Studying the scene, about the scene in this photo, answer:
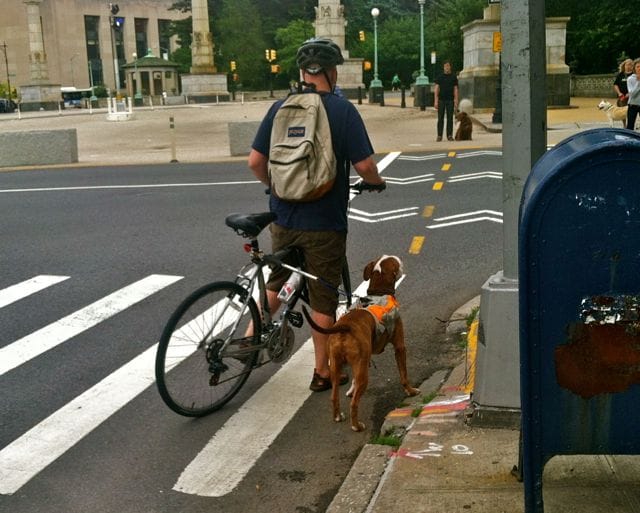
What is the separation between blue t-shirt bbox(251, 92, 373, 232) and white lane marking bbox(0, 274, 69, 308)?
3.97 meters

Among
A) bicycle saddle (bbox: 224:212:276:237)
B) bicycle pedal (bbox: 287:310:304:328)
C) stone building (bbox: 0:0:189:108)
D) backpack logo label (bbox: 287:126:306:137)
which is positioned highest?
stone building (bbox: 0:0:189:108)

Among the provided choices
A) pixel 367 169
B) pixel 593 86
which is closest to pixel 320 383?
pixel 367 169

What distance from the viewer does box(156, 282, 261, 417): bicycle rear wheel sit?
5.15 m

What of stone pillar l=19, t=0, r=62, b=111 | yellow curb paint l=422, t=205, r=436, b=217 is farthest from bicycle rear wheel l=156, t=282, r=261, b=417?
stone pillar l=19, t=0, r=62, b=111

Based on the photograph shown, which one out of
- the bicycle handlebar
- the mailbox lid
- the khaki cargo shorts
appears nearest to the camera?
the mailbox lid

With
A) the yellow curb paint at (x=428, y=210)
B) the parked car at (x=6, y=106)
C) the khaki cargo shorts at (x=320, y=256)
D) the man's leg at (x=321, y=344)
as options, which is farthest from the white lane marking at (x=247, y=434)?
the parked car at (x=6, y=106)

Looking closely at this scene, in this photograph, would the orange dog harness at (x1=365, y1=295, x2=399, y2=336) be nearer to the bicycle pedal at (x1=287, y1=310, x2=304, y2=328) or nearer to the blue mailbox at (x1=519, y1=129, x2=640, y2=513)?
the bicycle pedal at (x1=287, y1=310, x2=304, y2=328)

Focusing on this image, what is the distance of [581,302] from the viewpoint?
3059mm

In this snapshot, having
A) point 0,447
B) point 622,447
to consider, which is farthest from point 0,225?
point 622,447

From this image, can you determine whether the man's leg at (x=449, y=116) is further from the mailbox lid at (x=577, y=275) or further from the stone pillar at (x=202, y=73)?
the stone pillar at (x=202, y=73)

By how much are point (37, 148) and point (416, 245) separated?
15.3 metres

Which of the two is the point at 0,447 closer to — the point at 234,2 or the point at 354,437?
the point at 354,437

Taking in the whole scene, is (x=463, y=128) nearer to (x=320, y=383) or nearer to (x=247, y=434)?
(x=320, y=383)

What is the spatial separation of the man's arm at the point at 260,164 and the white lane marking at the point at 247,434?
1388 mm
